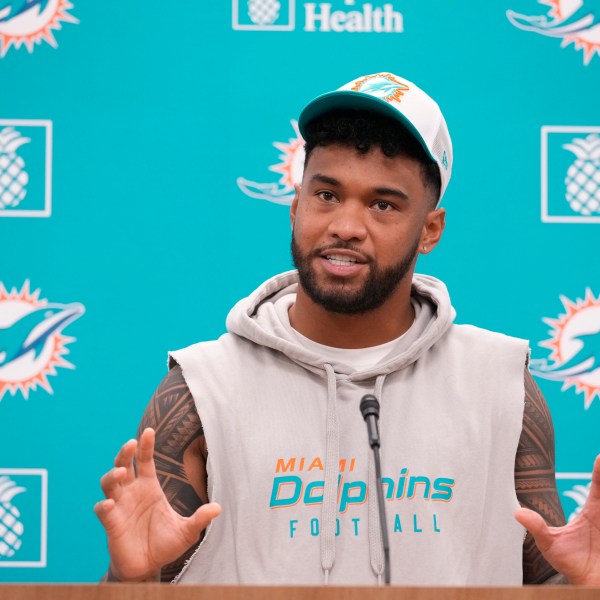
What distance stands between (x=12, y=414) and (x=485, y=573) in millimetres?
1224

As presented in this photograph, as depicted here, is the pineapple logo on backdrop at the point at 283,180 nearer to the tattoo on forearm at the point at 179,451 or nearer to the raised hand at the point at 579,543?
the tattoo on forearm at the point at 179,451

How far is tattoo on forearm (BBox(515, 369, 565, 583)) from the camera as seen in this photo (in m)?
1.78

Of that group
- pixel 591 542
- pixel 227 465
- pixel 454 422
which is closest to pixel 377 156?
pixel 454 422

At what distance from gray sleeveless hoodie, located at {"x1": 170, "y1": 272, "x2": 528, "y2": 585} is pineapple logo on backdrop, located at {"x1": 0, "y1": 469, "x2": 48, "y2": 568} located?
778mm

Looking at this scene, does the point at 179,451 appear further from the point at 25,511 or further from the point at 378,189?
the point at 25,511

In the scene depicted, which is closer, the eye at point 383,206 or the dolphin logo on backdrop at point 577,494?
the eye at point 383,206

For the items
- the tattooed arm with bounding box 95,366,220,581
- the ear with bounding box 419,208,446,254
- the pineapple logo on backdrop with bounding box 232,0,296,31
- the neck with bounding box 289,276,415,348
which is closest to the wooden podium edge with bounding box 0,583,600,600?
the tattooed arm with bounding box 95,366,220,581

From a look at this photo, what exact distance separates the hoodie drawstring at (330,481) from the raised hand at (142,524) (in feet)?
0.99

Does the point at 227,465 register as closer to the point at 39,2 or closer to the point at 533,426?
the point at 533,426

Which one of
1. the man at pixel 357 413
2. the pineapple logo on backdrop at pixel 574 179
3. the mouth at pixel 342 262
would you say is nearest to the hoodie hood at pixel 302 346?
the man at pixel 357 413

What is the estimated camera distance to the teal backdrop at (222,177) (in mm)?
2430

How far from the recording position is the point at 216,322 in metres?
2.44

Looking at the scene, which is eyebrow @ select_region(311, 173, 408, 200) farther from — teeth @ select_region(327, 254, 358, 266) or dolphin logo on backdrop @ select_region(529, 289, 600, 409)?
dolphin logo on backdrop @ select_region(529, 289, 600, 409)

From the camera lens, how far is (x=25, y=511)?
2.40 meters
